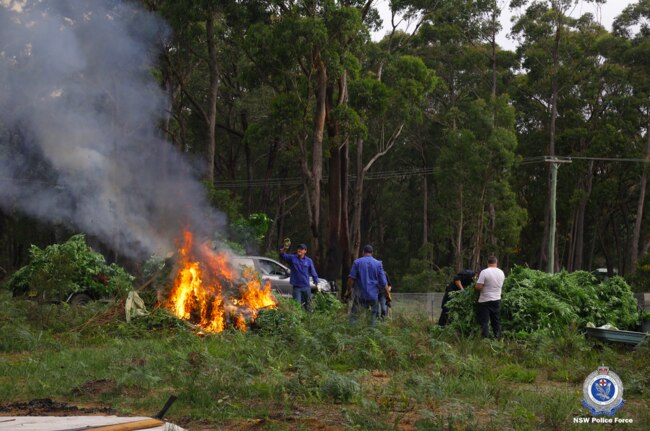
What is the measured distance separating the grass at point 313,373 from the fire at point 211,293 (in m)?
0.49

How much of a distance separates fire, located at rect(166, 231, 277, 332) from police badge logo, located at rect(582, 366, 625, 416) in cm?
→ 783

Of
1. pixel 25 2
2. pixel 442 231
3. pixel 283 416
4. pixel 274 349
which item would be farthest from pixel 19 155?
pixel 442 231

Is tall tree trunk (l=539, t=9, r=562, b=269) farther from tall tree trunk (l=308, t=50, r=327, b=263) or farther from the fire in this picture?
the fire

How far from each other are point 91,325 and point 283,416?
8268 mm

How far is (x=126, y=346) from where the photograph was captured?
13.8 m

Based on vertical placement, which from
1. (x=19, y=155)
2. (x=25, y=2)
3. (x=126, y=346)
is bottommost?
(x=126, y=346)

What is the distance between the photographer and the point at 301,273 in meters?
17.9

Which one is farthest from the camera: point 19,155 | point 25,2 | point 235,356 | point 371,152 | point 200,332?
point 371,152

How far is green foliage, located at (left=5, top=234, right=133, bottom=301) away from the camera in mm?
17625

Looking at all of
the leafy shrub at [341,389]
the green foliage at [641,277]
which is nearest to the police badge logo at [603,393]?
the leafy shrub at [341,389]

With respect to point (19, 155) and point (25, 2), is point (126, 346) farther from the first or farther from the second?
point (19, 155)

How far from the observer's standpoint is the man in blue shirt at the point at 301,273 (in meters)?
17.7

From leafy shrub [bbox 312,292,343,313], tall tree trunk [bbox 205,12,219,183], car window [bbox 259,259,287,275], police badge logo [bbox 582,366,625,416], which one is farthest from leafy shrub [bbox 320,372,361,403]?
tall tree trunk [bbox 205,12,219,183]

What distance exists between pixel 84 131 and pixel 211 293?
6896 mm
